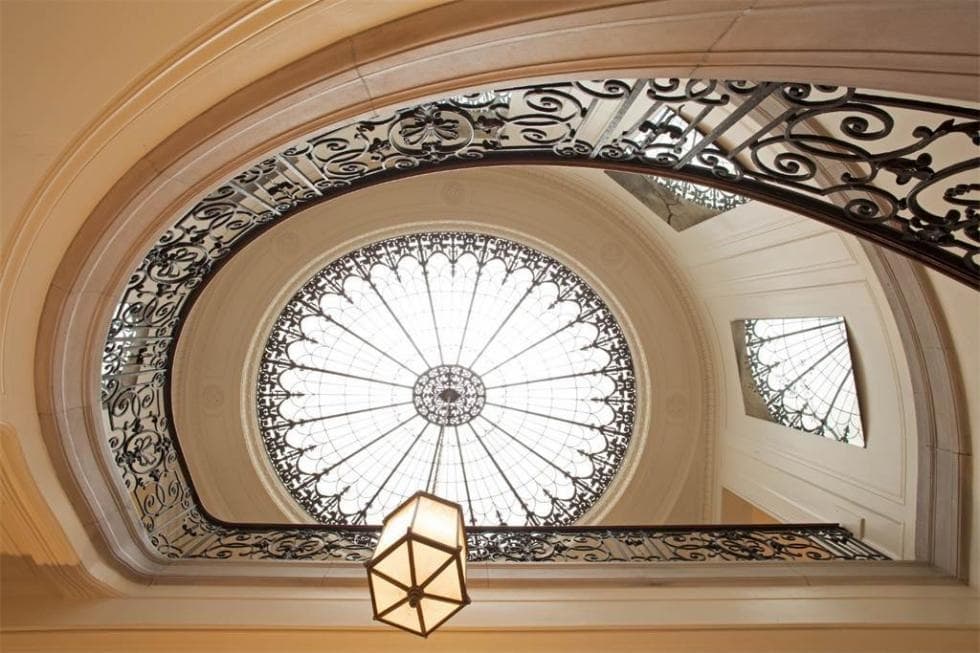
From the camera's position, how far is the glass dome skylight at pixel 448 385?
31.3 ft

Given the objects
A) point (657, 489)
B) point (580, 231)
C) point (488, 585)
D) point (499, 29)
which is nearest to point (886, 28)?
point (499, 29)

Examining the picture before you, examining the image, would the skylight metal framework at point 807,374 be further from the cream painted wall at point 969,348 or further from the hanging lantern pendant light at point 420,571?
the hanging lantern pendant light at point 420,571

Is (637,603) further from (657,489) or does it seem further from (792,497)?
(657,489)

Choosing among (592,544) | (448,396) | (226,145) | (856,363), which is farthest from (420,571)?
(448,396)

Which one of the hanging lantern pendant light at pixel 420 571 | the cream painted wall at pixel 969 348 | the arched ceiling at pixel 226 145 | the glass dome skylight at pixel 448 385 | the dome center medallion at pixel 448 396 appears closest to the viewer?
the arched ceiling at pixel 226 145

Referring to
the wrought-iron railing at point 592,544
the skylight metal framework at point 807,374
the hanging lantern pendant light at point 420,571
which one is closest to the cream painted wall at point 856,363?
the skylight metal framework at point 807,374

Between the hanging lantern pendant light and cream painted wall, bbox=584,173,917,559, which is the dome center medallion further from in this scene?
the hanging lantern pendant light

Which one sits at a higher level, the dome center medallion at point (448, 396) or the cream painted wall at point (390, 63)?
the cream painted wall at point (390, 63)

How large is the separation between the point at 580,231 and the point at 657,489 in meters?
4.09

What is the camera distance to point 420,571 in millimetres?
2990

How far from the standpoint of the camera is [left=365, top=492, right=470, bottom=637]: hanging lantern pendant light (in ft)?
9.69

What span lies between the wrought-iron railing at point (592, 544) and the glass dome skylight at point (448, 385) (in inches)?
161

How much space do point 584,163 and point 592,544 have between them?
3315 millimetres

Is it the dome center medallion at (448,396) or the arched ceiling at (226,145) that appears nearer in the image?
the arched ceiling at (226,145)
